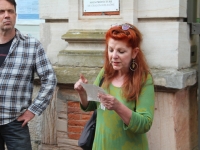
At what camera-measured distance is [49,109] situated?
4.73 metres

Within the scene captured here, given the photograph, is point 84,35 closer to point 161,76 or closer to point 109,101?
point 161,76

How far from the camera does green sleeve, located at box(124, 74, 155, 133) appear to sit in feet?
8.99

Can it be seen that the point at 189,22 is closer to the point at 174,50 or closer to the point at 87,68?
the point at 174,50

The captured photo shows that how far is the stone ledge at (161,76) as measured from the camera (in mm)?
3990

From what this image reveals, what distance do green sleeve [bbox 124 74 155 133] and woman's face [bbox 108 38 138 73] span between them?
21cm

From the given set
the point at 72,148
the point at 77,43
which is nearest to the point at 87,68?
the point at 77,43

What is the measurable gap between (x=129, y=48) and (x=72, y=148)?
2072 mm

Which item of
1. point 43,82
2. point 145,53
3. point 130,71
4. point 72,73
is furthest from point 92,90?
point 72,73

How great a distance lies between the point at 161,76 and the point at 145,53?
347 millimetres

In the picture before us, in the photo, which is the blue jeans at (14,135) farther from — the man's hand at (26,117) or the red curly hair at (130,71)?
the red curly hair at (130,71)

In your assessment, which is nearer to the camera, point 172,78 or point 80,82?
point 80,82

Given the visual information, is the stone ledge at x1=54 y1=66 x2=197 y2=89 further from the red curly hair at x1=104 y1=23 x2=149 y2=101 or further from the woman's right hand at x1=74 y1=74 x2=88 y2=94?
the woman's right hand at x1=74 y1=74 x2=88 y2=94

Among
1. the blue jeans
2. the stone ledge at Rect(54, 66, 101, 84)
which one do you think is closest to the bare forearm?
the blue jeans

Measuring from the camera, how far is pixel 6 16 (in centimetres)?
388
